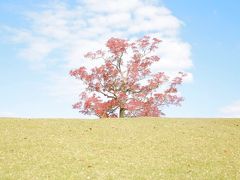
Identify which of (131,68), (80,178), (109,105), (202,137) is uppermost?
(131,68)

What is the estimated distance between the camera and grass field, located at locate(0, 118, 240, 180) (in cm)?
2803

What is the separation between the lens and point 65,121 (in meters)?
47.5

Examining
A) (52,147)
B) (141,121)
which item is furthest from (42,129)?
(141,121)

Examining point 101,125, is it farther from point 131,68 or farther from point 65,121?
point 131,68

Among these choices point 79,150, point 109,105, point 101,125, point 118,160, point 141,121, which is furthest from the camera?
point 109,105

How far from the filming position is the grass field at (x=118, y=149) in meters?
28.0

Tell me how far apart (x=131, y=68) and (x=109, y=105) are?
7540 millimetres

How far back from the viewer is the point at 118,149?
113 ft

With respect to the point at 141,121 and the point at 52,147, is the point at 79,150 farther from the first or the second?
the point at 141,121

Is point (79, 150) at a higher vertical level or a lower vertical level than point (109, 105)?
lower

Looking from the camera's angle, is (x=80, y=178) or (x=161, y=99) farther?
(x=161, y=99)

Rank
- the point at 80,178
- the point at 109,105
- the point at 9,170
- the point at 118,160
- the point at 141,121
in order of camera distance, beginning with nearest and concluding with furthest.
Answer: the point at 80,178
the point at 9,170
the point at 118,160
the point at 141,121
the point at 109,105

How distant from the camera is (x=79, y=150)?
33.8 meters

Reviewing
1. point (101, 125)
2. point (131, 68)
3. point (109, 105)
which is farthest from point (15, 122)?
point (131, 68)
